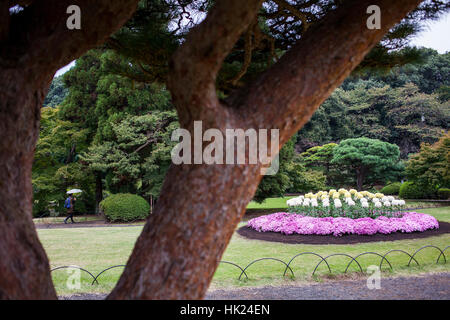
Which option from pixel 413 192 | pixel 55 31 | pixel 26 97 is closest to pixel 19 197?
pixel 26 97

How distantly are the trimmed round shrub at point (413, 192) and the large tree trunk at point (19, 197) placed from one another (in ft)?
71.7

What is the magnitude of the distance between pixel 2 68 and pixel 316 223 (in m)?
8.34

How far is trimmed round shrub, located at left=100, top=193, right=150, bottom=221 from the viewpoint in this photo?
564 inches

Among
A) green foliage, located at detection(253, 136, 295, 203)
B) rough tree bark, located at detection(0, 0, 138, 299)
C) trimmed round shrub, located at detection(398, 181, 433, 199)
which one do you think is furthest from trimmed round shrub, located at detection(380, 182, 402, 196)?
rough tree bark, located at detection(0, 0, 138, 299)

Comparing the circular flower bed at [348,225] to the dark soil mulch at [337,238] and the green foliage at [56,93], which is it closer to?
the dark soil mulch at [337,238]

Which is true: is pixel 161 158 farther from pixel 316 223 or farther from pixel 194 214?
pixel 194 214

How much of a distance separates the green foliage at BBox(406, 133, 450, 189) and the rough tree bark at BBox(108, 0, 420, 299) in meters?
17.3

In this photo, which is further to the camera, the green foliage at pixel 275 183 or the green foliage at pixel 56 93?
the green foliage at pixel 56 93

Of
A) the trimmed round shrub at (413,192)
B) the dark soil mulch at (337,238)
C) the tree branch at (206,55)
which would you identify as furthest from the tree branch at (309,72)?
the trimmed round shrub at (413,192)

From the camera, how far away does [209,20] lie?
1.80m

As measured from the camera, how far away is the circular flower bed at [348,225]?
8766 mm

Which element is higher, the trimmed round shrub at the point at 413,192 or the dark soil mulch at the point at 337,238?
the trimmed round shrub at the point at 413,192

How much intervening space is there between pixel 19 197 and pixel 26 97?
1.96ft
